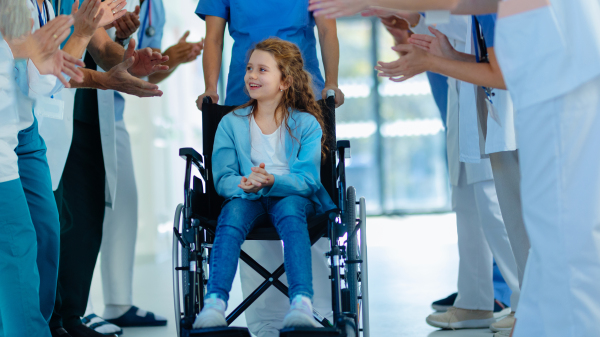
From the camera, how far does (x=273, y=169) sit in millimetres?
1953

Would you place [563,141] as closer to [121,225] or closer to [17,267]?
[17,267]

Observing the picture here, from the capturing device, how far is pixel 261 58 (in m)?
2.00

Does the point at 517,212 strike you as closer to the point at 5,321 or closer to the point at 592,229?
the point at 592,229

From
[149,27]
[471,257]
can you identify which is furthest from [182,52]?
[471,257]

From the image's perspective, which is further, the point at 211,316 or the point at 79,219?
the point at 79,219

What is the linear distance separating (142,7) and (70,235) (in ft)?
3.87

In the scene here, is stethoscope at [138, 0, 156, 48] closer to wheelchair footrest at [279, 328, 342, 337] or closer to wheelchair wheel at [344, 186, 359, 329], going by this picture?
wheelchair wheel at [344, 186, 359, 329]

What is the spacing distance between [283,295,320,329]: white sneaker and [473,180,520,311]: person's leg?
1004 mm

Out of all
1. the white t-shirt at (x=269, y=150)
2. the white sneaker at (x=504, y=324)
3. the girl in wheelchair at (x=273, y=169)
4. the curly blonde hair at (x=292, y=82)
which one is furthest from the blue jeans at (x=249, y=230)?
the white sneaker at (x=504, y=324)

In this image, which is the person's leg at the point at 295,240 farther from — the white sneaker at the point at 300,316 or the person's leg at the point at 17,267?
the person's leg at the point at 17,267

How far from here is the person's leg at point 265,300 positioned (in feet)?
7.07

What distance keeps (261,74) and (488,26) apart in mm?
898

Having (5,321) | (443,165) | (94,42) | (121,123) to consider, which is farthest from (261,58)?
(443,165)

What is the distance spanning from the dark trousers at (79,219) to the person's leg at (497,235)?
5.15ft
